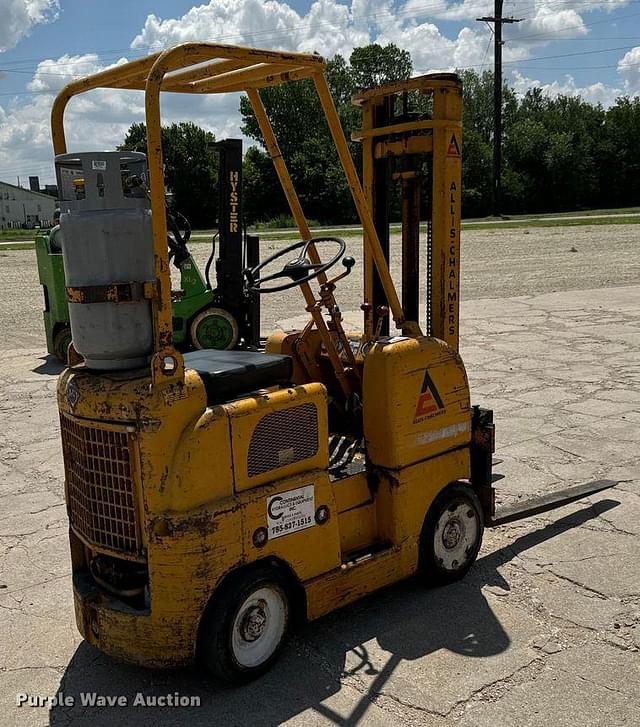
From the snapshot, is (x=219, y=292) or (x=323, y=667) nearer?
(x=323, y=667)

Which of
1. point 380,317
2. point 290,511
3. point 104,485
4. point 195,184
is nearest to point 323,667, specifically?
point 290,511

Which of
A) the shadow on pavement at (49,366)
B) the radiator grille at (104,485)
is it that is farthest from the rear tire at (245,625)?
the shadow on pavement at (49,366)

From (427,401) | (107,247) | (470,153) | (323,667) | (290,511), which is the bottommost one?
(323,667)

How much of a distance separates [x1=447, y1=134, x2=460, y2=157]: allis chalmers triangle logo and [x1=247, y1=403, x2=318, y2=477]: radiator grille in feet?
5.18

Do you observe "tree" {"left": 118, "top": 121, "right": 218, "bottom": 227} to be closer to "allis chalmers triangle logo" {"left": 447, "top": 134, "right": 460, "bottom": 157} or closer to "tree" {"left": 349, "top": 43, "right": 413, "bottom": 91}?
"tree" {"left": 349, "top": 43, "right": 413, "bottom": 91}

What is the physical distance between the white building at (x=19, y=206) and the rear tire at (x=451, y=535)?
290ft

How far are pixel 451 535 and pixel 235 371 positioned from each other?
1.57m

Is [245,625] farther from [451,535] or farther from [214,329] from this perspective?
[214,329]

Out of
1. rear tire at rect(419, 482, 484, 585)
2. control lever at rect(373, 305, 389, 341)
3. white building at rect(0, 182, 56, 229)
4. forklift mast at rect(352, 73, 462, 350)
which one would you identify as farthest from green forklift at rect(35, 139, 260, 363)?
white building at rect(0, 182, 56, 229)

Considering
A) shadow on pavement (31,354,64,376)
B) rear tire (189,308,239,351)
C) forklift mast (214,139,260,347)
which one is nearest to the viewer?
shadow on pavement (31,354,64,376)

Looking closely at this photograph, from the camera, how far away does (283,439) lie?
3404 mm

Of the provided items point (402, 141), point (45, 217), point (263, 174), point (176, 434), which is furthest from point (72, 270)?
point (45, 217)

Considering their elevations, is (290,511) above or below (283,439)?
below

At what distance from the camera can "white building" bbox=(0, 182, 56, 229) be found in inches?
3423
